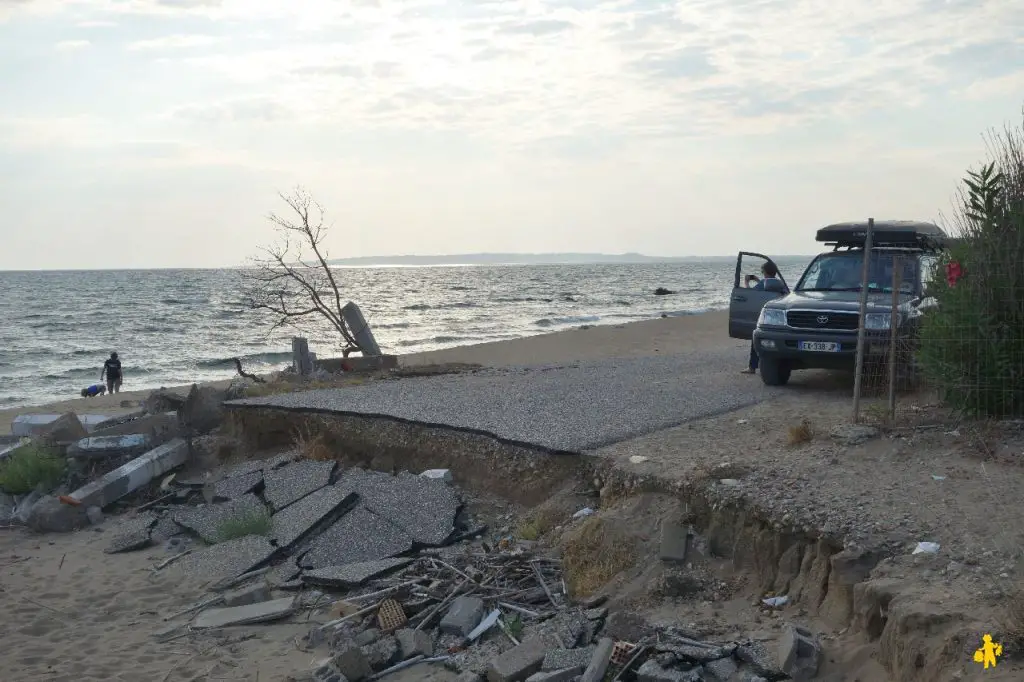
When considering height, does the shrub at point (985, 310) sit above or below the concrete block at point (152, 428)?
above

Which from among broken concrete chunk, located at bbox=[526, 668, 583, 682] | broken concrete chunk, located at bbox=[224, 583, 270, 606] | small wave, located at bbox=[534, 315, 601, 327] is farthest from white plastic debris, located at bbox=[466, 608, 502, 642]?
small wave, located at bbox=[534, 315, 601, 327]

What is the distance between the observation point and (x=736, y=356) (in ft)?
56.9

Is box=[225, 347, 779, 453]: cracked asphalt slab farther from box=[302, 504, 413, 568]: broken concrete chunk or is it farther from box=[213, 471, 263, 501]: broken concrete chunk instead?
box=[302, 504, 413, 568]: broken concrete chunk

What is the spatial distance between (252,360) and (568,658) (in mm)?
27439

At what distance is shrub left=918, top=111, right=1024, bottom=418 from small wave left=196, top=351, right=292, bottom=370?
24.8 metres

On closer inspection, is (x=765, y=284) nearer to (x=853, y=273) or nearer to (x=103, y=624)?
(x=853, y=273)

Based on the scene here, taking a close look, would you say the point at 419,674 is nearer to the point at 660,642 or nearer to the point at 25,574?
the point at 660,642

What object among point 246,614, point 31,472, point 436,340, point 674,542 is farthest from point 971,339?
point 436,340

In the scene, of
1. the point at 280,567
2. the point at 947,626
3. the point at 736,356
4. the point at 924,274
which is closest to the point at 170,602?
the point at 280,567

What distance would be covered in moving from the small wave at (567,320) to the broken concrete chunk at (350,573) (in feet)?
115

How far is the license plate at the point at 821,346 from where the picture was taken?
11039 mm

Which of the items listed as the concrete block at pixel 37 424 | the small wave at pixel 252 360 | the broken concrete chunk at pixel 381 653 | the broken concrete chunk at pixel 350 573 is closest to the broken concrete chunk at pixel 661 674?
the broken concrete chunk at pixel 381 653

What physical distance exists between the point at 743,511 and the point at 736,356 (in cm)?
1112

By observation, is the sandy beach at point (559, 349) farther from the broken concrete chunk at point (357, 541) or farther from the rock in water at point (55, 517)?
the broken concrete chunk at point (357, 541)
